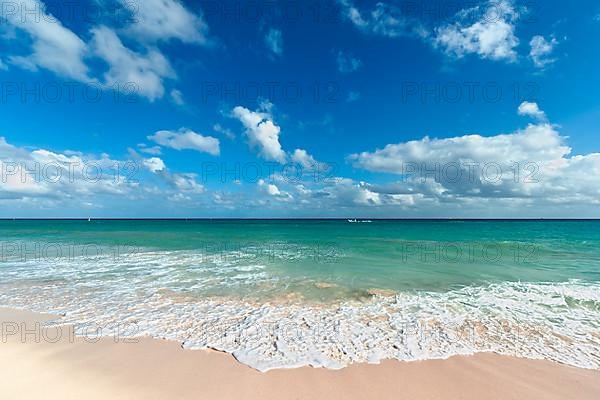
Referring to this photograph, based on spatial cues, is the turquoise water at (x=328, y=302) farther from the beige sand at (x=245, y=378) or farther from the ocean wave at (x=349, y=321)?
the beige sand at (x=245, y=378)

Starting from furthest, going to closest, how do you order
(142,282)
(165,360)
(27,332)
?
(142,282) → (27,332) → (165,360)

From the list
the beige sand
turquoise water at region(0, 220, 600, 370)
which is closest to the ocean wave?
turquoise water at region(0, 220, 600, 370)

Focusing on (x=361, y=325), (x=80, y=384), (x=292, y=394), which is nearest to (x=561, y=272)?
(x=361, y=325)

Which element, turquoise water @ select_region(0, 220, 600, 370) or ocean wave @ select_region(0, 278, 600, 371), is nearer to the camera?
ocean wave @ select_region(0, 278, 600, 371)

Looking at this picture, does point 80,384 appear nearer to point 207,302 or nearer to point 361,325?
point 207,302

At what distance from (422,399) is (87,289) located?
11.5m

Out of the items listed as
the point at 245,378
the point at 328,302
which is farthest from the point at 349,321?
the point at 245,378

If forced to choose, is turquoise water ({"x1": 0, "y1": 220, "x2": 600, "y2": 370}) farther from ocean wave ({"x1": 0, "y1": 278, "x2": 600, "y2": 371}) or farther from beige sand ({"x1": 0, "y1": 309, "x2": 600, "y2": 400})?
beige sand ({"x1": 0, "y1": 309, "x2": 600, "y2": 400})

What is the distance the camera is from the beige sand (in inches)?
173

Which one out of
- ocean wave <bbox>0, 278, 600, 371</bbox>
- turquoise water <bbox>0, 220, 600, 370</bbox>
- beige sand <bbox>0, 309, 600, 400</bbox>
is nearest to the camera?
beige sand <bbox>0, 309, 600, 400</bbox>

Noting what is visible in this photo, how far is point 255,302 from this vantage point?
29.2ft

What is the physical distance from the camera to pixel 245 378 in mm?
4746

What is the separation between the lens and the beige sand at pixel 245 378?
173 inches

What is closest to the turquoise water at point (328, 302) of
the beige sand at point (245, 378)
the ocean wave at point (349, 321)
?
the ocean wave at point (349, 321)
